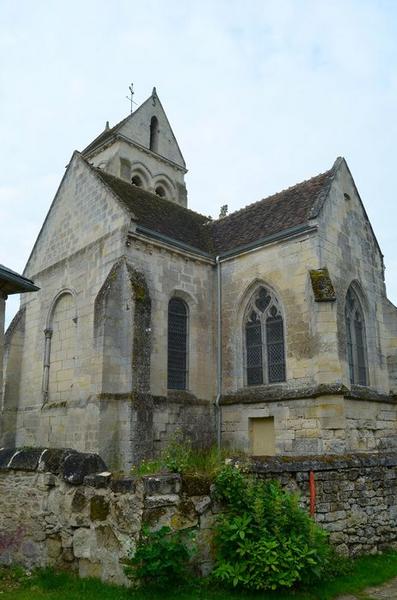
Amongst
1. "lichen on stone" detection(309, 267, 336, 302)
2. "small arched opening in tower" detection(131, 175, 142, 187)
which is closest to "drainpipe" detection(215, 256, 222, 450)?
"lichen on stone" detection(309, 267, 336, 302)

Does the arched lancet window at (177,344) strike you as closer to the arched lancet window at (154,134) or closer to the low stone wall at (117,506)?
the low stone wall at (117,506)

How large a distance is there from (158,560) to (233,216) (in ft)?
45.6

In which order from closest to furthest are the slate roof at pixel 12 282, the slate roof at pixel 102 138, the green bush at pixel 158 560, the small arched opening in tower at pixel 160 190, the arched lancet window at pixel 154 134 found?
the green bush at pixel 158 560
the slate roof at pixel 12 282
the slate roof at pixel 102 138
the small arched opening in tower at pixel 160 190
the arched lancet window at pixel 154 134

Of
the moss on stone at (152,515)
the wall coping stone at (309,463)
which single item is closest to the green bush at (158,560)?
the moss on stone at (152,515)

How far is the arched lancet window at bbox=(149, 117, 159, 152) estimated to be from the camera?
82.5 feet

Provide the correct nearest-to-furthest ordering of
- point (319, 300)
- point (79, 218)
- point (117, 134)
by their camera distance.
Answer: point (319, 300) < point (79, 218) < point (117, 134)

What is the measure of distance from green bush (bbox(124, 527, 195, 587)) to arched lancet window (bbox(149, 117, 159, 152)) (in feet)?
72.1

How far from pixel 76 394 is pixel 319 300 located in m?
6.87

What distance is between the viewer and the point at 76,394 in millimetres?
13375

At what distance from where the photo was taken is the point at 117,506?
5.95 meters

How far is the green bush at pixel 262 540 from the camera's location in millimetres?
5785

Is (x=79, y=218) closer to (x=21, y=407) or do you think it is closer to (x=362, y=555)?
(x=21, y=407)

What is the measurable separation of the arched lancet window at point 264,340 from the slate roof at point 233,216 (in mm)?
1889

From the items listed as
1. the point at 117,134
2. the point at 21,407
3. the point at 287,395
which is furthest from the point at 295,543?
the point at 117,134
